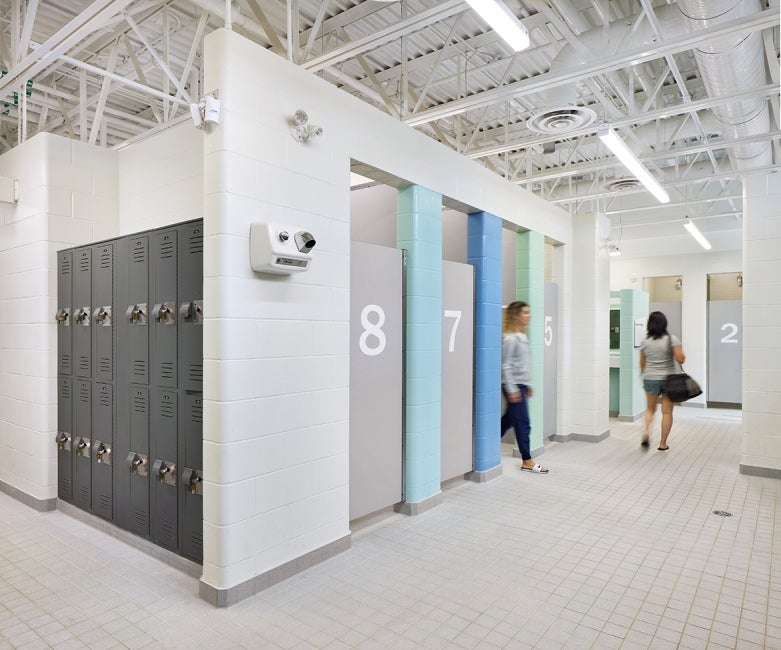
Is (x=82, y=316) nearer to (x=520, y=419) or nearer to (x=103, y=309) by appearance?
(x=103, y=309)

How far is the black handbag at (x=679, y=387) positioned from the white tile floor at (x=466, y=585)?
3.42 ft

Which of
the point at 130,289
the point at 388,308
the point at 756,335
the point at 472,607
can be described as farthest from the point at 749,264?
the point at 130,289

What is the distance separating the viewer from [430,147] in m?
4.57

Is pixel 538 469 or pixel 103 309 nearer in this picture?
pixel 103 309

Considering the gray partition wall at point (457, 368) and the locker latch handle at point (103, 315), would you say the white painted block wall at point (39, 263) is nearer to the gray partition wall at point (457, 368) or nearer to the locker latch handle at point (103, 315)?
the locker latch handle at point (103, 315)

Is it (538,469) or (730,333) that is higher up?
(730,333)

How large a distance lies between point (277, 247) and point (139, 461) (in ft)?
6.29

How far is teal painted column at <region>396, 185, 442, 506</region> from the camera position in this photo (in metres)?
4.35

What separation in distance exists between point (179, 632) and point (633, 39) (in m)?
5.50

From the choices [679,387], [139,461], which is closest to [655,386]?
[679,387]

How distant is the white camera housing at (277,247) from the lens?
9.57 ft

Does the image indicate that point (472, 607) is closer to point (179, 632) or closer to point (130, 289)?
point (179, 632)

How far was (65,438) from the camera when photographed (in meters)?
4.33

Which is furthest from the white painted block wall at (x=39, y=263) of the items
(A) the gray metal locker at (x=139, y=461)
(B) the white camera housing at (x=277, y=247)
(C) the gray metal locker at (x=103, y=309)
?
(B) the white camera housing at (x=277, y=247)
